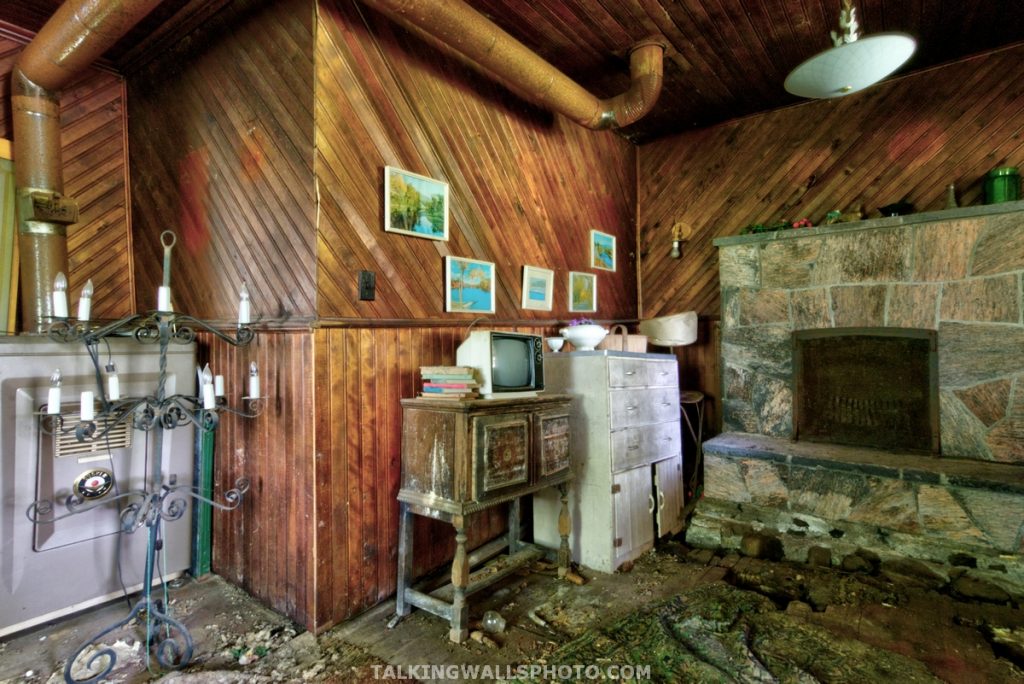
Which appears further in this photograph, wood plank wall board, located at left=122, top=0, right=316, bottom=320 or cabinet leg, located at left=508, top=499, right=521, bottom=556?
cabinet leg, located at left=508, top=499, right=521, bottom=556

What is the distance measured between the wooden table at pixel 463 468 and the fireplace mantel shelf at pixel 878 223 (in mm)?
2288

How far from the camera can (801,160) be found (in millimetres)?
4383

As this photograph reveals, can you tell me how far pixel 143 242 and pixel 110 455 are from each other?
1.55m

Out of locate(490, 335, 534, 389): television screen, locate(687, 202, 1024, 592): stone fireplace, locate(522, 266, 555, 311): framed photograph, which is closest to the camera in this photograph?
locate(490, 335, 534, 389): television screen

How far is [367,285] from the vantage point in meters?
2.65

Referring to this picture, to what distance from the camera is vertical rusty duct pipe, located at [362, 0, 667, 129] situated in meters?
2.49

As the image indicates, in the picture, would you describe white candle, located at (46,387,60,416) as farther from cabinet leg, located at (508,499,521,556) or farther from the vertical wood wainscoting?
cabinet leg, located at (508,499,521,556)

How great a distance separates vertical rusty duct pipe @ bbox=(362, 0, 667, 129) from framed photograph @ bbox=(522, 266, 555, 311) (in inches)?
42.4

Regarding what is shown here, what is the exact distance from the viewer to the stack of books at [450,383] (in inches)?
101

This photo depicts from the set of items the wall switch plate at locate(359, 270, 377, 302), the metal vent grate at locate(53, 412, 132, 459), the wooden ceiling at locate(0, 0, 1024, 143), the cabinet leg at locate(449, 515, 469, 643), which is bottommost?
the cabinet leg at locate(449, 515, 469, 643)

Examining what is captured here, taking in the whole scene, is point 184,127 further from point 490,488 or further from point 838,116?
point 838,116

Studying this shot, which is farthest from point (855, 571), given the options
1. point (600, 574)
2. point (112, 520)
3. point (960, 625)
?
point (112, 520)

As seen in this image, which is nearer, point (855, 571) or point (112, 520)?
point (112, 520)

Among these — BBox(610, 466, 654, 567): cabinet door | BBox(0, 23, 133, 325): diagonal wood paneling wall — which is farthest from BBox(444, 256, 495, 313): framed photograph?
BBox(0, 23, 133, 325): diagonal wood paneling wall
